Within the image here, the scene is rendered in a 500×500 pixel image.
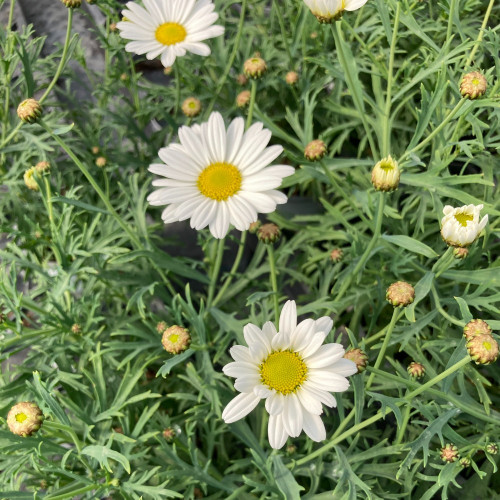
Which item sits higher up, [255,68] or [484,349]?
[255,68]

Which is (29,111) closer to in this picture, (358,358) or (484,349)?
(358,358)

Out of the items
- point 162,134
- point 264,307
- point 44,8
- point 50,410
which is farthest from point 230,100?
point 50,410

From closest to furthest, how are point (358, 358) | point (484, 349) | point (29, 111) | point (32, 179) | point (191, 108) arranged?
1. point (484, 349)
2. point (358, 358)
3. point (29, 111)
4. point (32, 179)
5. point (191, 108)

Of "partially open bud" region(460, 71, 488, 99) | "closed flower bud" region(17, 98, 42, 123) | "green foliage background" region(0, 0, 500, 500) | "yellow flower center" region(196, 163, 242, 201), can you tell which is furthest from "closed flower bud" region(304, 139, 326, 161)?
"closed flower bud" region(17, 98, 42, 123)

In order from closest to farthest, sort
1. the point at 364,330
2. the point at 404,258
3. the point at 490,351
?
the point at 490,351 < the point at 404,258 < the point at 364,330

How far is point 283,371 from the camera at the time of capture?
2.49 ft

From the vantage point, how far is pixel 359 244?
1.04 meters

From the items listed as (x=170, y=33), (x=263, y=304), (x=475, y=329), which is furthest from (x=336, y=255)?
(x=170, y=33)

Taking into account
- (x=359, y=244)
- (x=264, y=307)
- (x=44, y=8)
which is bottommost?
(x=264, y=307)

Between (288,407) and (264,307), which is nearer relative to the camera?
(288,407)

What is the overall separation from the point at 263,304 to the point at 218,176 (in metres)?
0.34

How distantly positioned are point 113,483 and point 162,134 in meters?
0.95

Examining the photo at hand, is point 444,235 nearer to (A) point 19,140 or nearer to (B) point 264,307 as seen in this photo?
(B) point 264,307

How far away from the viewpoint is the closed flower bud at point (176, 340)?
878mm
